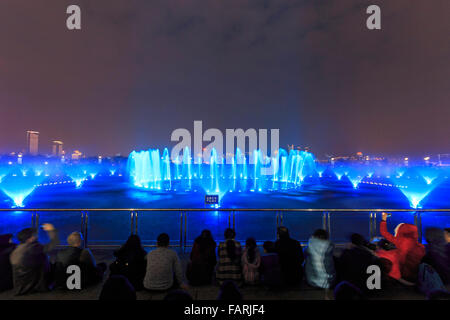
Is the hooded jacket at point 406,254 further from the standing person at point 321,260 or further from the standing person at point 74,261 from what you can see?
the standing person at point 74,261

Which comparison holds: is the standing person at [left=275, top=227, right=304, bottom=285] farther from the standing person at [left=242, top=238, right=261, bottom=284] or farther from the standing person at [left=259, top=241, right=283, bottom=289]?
the standing person at [left=242, top=238, right=261, bottom=284]

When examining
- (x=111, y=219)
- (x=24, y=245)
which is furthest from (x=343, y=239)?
(x=111, y=219)

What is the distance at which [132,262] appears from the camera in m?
5.00

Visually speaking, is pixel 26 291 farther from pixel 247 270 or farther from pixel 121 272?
pixel 247 270

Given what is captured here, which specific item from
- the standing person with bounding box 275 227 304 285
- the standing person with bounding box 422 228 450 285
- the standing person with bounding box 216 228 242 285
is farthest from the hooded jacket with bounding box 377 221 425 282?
the standing person with bounding box 216 228 242 285

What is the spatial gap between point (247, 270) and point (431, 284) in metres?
3.51

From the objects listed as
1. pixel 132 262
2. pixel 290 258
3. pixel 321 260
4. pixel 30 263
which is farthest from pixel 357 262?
pixel 30 263

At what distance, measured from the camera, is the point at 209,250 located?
5426 mm

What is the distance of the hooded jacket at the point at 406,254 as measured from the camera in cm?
523

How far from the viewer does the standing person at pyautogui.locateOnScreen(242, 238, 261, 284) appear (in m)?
5.20

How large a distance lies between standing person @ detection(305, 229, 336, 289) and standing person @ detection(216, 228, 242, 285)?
1557 millimetres

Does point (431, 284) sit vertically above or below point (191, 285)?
above

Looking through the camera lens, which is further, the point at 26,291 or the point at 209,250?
the point at 209,250

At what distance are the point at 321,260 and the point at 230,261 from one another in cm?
191
